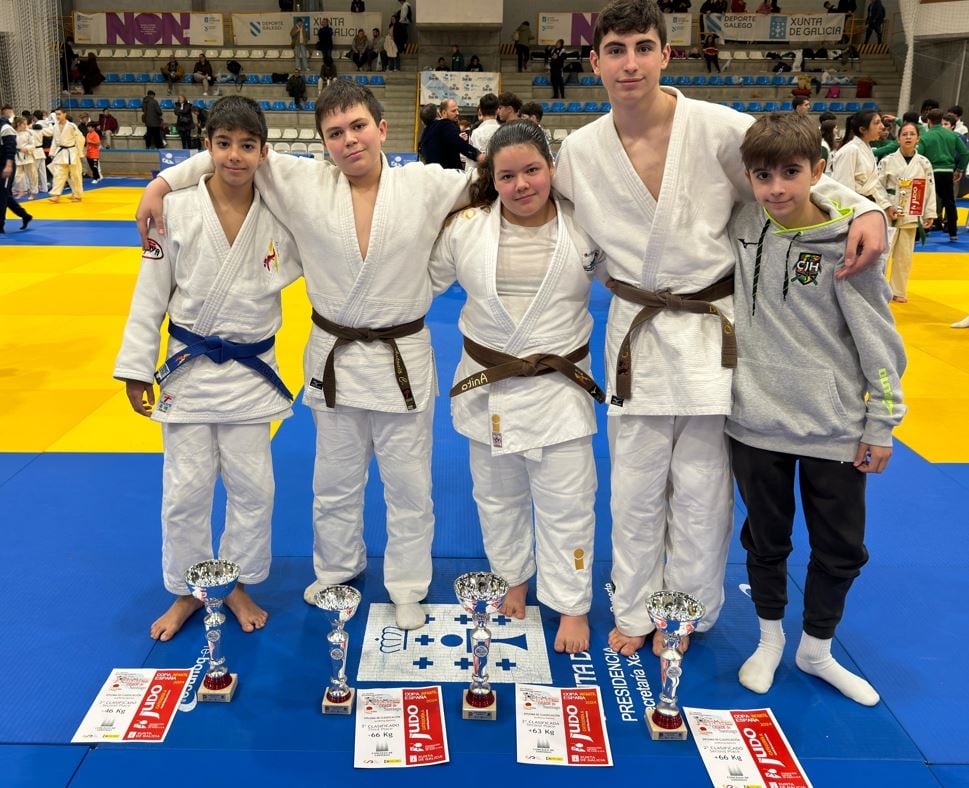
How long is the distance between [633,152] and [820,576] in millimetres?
1489

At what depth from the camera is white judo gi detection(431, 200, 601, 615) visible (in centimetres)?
279

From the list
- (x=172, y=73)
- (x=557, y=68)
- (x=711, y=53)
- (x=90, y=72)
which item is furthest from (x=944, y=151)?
(x=90, y=72)

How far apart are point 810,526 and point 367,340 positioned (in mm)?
1604

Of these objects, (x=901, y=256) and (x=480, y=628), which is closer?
→ (x=480, y=628)

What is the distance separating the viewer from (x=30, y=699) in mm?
2623

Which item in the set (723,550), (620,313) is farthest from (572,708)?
(620,313)

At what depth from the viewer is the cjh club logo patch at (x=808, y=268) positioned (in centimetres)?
242

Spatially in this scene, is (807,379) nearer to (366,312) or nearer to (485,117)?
(366,312)

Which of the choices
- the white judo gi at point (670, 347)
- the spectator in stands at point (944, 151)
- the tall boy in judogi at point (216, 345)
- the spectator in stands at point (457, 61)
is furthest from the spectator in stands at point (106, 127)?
the white judo gi at point (670, 347)

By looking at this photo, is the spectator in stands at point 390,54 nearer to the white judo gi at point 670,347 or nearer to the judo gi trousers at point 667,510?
the white judo gi at point 670,347

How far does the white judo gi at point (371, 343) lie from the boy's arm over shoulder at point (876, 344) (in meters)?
1.35

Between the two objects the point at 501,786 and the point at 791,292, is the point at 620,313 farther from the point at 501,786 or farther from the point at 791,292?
the point at 501,786

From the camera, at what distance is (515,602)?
10.4 feet

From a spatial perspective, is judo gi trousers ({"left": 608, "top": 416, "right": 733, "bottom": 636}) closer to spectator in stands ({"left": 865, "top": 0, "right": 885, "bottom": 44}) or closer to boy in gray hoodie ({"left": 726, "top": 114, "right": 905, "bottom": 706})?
boy in gray hoodie ({"left": 726, "top": 114, "right": 905, "bottom": 706})
